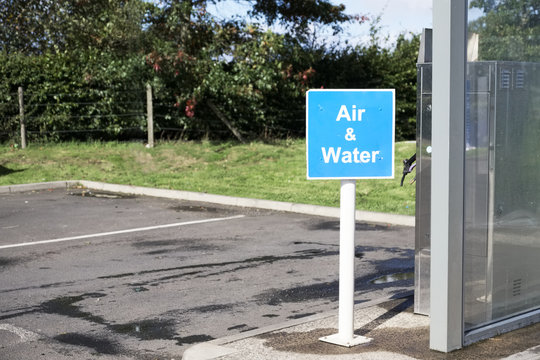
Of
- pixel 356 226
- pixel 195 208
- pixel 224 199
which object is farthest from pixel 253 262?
pixel 224 199

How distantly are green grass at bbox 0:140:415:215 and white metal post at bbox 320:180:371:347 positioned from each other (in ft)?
22.7

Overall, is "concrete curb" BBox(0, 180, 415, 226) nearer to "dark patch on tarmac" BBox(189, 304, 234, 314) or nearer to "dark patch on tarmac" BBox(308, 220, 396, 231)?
"dark patch on tarmac" BBox(308, 220, 396, 231)

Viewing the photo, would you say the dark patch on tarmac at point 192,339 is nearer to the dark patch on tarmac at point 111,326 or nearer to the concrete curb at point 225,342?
the dark patch on tarmac at point 111,326

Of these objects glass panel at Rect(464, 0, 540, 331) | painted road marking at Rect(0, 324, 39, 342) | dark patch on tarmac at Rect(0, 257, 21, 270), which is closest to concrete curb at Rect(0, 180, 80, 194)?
dark patch on tarmac at Rect(0, 257, 21, 270)

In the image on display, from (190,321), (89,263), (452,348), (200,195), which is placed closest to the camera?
(452,348)

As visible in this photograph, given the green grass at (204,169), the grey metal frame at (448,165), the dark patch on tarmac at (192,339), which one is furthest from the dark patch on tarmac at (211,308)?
the green grass at (204,169)

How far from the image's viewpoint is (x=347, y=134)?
4934mm

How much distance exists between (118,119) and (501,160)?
15.4 meters

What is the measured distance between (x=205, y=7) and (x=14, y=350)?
15.7m

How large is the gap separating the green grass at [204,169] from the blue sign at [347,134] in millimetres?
7057

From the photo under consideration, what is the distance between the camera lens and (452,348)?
4.82m

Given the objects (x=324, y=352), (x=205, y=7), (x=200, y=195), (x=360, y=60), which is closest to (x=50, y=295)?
(x=324, y=352)

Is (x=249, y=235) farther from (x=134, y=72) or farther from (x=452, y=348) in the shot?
(x=134, y=72)

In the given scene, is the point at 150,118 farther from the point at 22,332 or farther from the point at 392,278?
the point at 22,332
